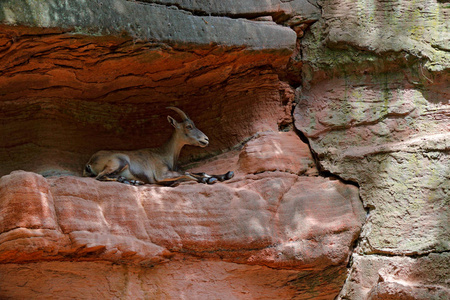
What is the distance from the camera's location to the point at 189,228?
6031 millimetres

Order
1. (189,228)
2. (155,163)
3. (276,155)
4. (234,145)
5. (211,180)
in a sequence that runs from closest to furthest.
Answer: (189,228), (211,180), (276,155), (155,163), (234,145)

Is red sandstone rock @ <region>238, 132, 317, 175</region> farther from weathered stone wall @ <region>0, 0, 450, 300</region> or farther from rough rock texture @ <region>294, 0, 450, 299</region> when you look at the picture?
rough rock texture @ <region>294, 0, 450, 299</region>

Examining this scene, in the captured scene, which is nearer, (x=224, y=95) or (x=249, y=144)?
(x=249, y=144)

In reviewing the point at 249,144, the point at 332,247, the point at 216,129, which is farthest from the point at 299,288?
the point at 216,129

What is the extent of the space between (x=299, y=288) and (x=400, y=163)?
1.66 m

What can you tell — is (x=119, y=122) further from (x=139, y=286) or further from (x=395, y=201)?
(x=395, y=201)

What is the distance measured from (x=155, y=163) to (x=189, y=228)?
3.94ft

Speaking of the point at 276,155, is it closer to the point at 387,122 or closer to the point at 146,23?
the point at 387,122

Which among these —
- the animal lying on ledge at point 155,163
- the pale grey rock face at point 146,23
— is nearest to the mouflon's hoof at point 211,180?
the animal lying on ledge at point 155,163

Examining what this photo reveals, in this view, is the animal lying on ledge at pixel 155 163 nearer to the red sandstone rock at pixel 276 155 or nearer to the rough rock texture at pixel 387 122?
the red sandstone rock at pixel 276 155

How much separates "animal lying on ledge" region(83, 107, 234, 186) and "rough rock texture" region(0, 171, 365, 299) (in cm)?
38

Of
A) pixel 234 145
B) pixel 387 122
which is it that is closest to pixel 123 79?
pixel 234 145

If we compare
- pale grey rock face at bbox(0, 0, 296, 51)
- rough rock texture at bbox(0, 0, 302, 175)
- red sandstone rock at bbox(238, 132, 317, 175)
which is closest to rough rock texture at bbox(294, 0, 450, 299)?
red sandstone rock at bbox(238, 132, 317, 175)

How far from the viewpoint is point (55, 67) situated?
6164 millimetres
